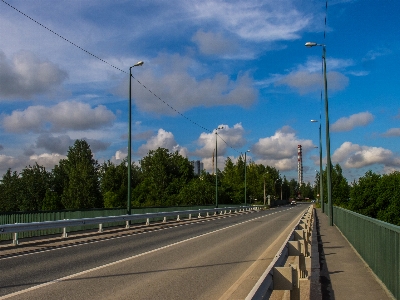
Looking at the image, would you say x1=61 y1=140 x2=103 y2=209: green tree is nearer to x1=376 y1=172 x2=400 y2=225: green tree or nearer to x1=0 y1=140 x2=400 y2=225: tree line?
x1=0 y1=140 x2=400 y2=225: tree line

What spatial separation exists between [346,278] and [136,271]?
445cm

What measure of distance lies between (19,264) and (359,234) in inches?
350

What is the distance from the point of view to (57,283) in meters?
8.90

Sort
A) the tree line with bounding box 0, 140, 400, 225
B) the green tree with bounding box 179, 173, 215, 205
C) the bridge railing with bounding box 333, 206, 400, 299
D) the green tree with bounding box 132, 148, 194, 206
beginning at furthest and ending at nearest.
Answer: the green tree with bounding box 132, 148, 194, 206 → the tree line with bounding box 0, 140, 400, 225 → the green tree with bounding box 179, 173, 215, 205 → the bridge railing with bounding box 333, 206, 400, 299

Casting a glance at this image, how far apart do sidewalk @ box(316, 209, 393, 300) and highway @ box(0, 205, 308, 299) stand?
4.59 feet

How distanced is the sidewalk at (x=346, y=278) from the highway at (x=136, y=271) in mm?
1399

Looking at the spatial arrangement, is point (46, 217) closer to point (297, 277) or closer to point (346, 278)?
point (346, 278)

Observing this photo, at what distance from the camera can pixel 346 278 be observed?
370 inches

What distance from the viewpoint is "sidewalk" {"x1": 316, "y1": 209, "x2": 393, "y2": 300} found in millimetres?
7844

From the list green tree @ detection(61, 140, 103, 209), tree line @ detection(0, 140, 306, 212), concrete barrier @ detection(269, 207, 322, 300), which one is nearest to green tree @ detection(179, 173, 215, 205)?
tree line @ detection(0, 140, 306, 212)

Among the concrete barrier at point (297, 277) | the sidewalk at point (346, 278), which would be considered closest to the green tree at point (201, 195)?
the sidewalk at point (346, 278)

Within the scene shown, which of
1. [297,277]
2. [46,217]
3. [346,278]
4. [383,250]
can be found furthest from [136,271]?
[46,217]

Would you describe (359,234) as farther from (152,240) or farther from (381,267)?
(152,240)

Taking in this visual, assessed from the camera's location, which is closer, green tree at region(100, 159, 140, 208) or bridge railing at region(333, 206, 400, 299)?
bridge railing at region(333, 206, 400, 299)
